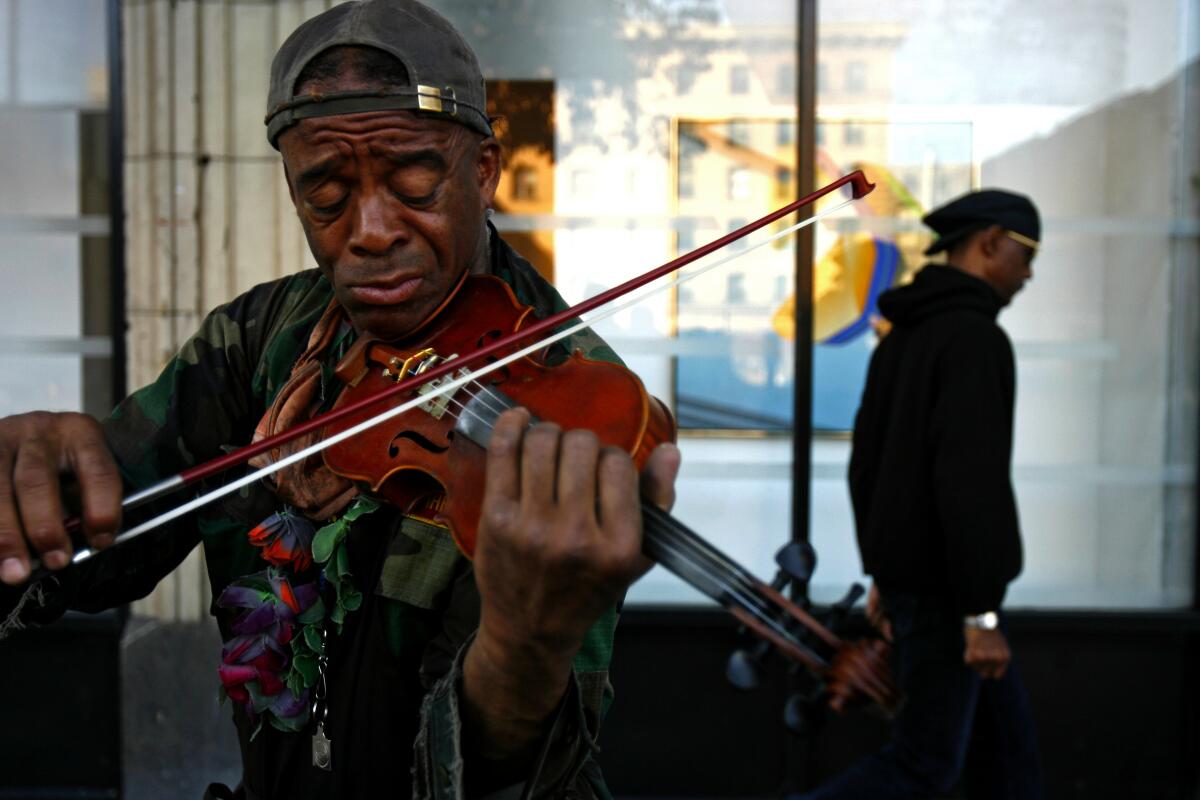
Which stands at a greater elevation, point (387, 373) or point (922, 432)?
point (387, 373)

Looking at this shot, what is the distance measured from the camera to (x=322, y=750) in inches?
58.0

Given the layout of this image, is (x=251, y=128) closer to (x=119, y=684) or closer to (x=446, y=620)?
(x=119, y=684)

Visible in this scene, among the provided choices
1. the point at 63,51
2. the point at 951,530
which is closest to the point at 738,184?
the point at 951,530

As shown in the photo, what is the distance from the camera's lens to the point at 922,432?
310 centimetres

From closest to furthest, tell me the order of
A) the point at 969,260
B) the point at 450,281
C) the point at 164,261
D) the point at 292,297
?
the point at 450,281, the point at 292,297, the point at 969,260, the point at 164,261

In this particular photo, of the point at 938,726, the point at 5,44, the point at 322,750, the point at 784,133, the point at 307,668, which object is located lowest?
the point at 938,726

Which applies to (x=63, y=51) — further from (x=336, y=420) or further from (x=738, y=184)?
(x=336, y=420)

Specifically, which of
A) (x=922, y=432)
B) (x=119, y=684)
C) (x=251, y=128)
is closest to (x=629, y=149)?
(x=251, y=128)

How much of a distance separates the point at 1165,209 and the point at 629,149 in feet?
6.58

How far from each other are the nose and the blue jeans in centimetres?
220

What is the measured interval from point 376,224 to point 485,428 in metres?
0.28

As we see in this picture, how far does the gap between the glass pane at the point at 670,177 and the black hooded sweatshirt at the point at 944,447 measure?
0.92 metres

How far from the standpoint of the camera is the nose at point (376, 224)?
1362 millimetres

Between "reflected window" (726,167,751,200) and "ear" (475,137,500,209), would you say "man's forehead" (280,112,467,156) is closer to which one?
"ear" (475,137,500,209)
